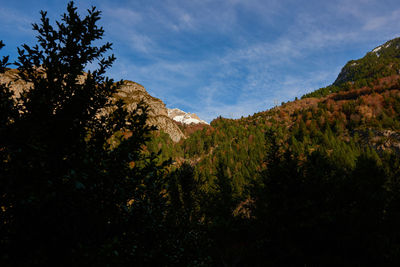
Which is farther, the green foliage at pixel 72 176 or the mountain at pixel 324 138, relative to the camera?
the mountain at pixel 324 138

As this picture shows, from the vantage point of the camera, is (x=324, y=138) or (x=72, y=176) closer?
(x=72, y=176)

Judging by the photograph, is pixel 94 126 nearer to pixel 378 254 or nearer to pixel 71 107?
pixel 71 107

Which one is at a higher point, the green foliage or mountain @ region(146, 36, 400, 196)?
mountain @ region(146, 36, 400, 196)

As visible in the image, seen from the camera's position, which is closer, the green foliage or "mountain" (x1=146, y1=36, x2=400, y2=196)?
the green foliage

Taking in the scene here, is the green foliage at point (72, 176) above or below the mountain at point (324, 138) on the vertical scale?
below

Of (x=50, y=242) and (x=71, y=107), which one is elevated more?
(x=71, y=107)

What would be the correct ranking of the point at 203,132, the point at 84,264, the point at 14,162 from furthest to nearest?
the point at 203,132
the point at 14,162
the point at 84,264

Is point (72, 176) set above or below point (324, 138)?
below

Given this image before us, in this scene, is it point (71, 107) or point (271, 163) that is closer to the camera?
point (71, 107)

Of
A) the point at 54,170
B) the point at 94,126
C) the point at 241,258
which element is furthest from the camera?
the point at 241,258

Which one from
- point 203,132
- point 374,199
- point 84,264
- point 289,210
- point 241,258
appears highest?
point 203,132

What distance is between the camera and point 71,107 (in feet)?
14.8

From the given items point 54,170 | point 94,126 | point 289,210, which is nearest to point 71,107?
point 94,126

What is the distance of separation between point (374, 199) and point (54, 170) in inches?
975
